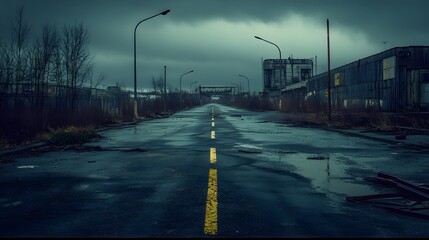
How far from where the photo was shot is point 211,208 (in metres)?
5.32

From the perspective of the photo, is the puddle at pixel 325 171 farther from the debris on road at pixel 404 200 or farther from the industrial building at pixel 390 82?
the industrial building at pixel 390 82

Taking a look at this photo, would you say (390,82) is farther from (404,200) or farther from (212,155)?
(404,200)

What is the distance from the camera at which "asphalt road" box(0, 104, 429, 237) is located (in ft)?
14.7

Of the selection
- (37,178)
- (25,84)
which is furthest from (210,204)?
(25,84)

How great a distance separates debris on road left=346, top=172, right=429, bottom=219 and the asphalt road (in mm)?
178

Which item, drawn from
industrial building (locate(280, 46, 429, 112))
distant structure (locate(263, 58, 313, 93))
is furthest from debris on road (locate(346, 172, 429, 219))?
distant structure (locate(263, 58, 313, 93))

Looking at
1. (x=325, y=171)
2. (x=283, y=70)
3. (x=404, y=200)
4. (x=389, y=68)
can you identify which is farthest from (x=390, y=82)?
(x=283, y=70)

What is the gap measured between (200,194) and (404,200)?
9.34ft

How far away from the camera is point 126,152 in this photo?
11758 mm

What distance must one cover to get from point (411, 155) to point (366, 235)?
305 inches

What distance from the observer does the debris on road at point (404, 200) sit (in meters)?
5.13

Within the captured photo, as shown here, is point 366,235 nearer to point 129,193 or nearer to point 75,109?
point 129,193

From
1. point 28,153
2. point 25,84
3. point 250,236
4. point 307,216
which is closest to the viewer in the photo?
point 250,236

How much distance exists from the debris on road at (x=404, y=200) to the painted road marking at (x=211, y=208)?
6.21 ft
